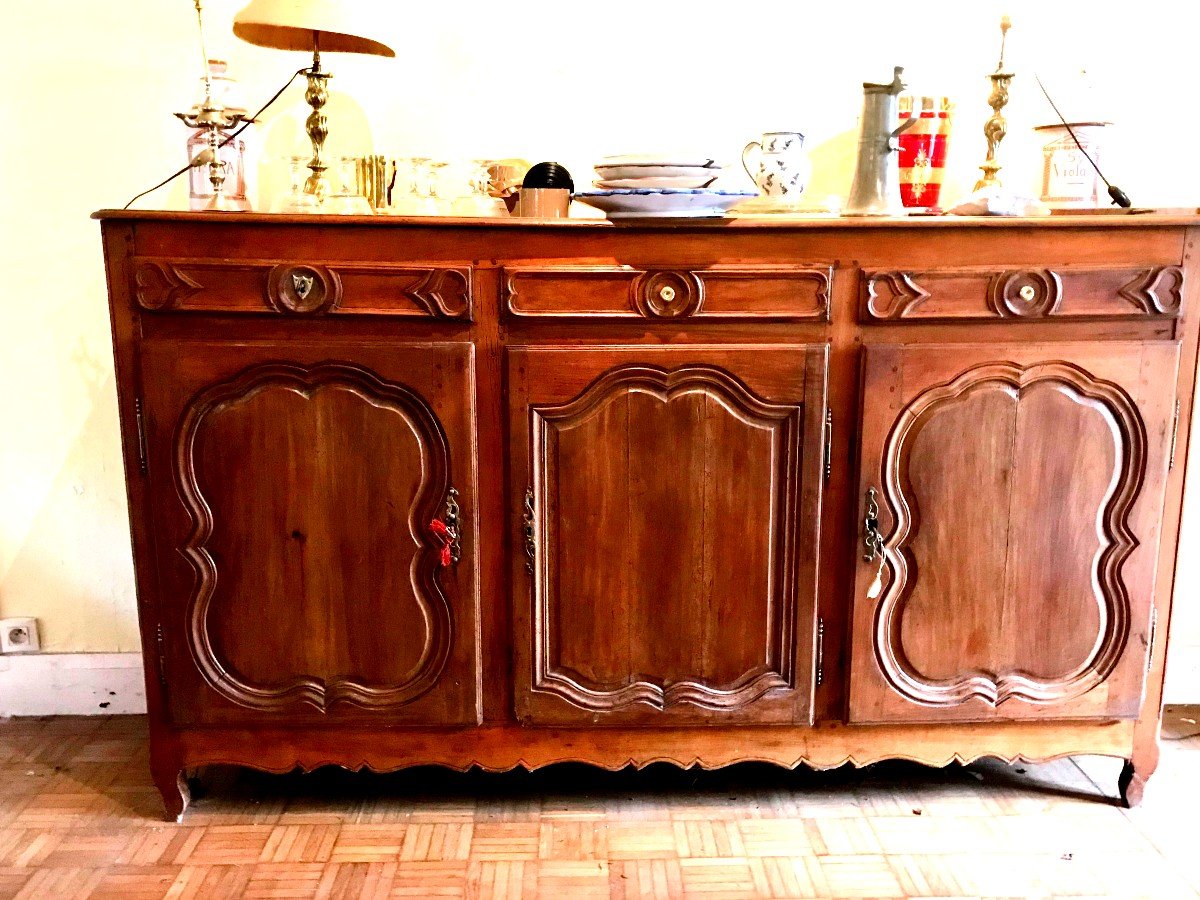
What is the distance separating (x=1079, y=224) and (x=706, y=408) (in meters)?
0.67

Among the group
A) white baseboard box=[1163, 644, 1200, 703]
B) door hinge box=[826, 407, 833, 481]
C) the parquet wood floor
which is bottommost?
the parquet wood floor

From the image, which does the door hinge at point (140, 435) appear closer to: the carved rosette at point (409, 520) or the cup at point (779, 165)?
the carved rosette at point (409, 520)

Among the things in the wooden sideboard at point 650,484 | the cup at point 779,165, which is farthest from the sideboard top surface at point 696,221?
the cup at point 779,165

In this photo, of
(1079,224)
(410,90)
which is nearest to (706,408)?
(1079,224)

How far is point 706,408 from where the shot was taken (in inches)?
60.0

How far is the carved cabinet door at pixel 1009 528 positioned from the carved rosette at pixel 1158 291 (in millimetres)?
62

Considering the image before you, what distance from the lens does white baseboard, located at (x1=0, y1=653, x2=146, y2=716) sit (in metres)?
2.08

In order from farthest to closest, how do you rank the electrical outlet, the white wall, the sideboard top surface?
the electrical outlet
the white wall
the sideboard top surface

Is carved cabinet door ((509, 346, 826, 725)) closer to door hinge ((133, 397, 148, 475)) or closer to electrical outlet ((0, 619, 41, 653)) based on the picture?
door hinge ((133, 397, 148, 475))

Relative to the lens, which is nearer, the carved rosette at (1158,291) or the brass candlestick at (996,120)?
the carved rosette at (1158,291)

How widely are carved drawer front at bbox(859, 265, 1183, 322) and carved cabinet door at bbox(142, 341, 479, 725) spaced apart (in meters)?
0.69

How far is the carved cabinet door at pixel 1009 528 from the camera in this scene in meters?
1.53

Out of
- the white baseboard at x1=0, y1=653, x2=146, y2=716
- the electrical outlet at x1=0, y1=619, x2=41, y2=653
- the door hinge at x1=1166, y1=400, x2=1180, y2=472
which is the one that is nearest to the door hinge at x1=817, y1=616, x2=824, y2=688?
the door hinge at x1=1166, y1=400, x2=1180, y2=472

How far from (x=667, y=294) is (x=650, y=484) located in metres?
0.32
